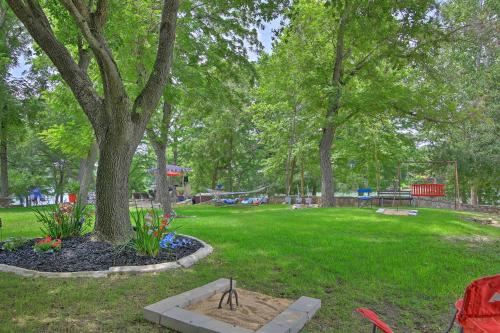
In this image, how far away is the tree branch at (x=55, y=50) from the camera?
530 centimetres

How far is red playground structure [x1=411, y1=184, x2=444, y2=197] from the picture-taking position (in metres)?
13.6

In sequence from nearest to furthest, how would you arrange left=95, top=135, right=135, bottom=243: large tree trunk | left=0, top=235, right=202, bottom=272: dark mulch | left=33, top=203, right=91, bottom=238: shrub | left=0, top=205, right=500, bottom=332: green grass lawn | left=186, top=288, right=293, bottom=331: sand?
left=186, top=288, right=293, bottom=331: sand → left=0, top=205, right=500, bottom=332: green grass lawn → left=0, top=235, right=202, bottom=272: dark mulch → left=95, top=135, right=135, bottom=243: large tree trunk → left=33, top=203, right=91, bottom=238: shrub

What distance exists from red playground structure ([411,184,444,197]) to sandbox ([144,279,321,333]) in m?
11.8

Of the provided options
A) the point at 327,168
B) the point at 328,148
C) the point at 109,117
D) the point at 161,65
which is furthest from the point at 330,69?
the point at 109,117

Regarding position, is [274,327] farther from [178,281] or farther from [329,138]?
[329,138]

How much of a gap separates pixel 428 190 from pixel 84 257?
12.8 m

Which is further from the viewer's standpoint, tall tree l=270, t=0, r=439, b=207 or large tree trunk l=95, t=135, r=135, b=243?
tall tree l=270, t=0, r=439, b=207

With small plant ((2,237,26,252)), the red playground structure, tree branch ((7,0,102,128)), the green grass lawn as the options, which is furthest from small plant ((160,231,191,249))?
the red playground structure

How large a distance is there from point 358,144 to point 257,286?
17.5 meters

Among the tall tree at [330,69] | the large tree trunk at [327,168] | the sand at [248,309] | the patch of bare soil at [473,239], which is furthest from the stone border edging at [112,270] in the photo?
the large tree trunk at [327,168]

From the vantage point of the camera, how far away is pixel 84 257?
5.21 meters

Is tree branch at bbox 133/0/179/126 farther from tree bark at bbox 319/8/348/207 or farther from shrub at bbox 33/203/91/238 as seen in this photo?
tree bark at bbox 319/8/348/207

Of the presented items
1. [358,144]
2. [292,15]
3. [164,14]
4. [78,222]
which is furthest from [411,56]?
[358,144]

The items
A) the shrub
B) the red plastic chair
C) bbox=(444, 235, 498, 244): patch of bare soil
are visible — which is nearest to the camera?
the red plastic chair
